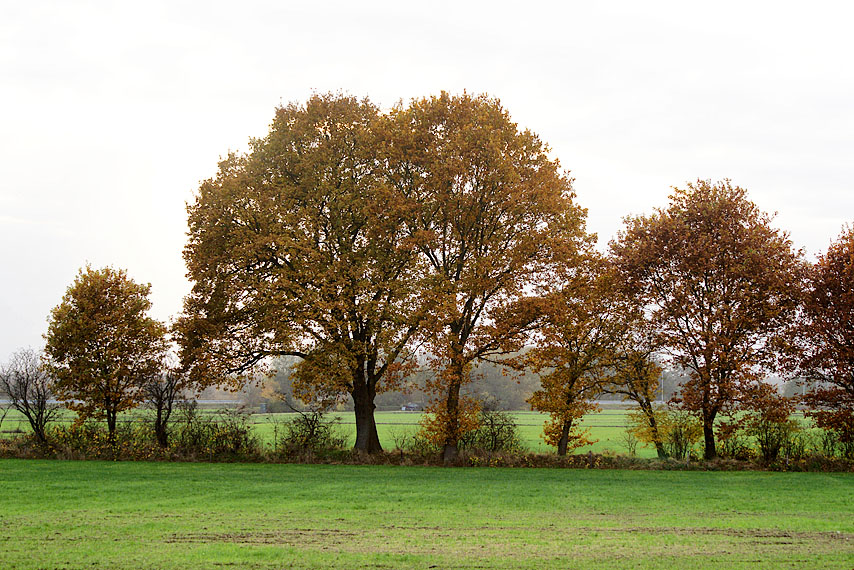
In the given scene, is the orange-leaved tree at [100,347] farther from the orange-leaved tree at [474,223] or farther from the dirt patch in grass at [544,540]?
the dirt patch in grass at [544,540]

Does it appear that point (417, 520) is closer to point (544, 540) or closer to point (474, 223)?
point (544, 540)

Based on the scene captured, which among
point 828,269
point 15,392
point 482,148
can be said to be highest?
point 482,148

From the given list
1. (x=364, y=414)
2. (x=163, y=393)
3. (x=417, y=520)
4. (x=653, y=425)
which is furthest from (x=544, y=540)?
(x=163, y=393)

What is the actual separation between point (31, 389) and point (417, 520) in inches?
865

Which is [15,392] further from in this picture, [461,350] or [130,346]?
[461,350]

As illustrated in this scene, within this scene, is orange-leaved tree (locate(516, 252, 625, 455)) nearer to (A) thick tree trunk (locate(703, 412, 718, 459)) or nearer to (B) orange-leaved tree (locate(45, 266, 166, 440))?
(A) thick tree trunk (locate(703, 412, 718, 459))

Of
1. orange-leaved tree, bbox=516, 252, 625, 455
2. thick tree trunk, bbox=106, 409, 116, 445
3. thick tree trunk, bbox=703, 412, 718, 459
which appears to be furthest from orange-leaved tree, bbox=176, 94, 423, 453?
thick tree trunk, bbox=703, 412, 718, 459

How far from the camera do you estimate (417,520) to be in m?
14.3

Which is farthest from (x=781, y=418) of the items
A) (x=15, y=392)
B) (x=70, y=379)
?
(x=15, y=392)

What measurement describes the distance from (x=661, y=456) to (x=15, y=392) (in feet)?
84.4

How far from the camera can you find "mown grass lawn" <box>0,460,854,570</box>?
1062cm

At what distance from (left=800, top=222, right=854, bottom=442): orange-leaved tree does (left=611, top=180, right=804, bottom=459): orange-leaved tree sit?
0.78 m

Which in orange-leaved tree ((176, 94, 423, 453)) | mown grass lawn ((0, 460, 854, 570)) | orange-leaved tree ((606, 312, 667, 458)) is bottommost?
mown grass lawn ((0, 460, 854, 570))

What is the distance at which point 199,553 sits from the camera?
421 inches
